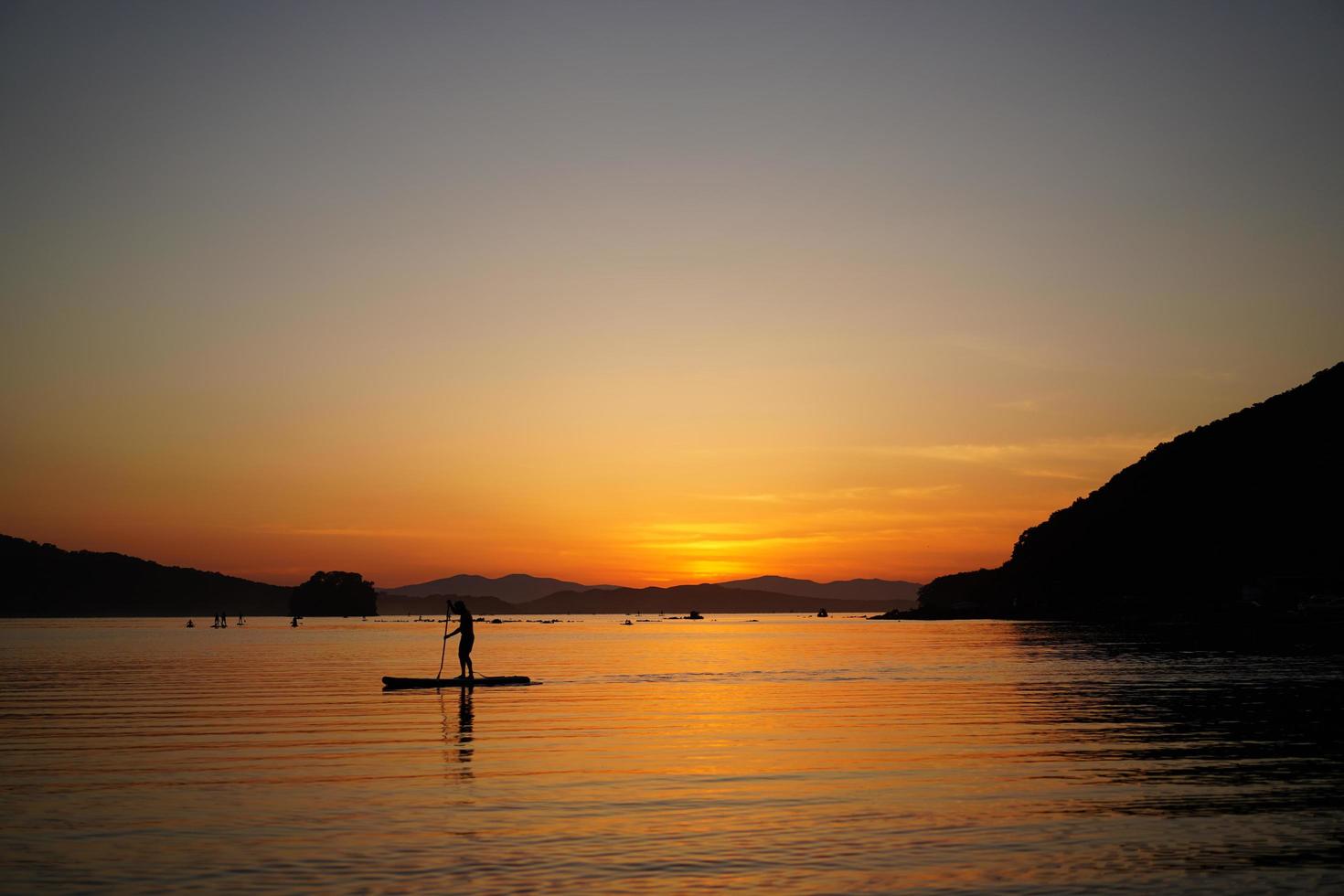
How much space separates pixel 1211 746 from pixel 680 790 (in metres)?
13.5

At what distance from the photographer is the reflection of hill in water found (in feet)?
59.9

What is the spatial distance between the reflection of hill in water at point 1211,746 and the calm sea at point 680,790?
0.42 feet

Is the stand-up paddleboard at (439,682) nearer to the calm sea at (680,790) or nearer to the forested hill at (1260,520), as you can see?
the calm sea at (680,790)

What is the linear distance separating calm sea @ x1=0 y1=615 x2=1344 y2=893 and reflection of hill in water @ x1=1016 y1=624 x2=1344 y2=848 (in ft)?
0.42

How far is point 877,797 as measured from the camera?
20406 millimetres

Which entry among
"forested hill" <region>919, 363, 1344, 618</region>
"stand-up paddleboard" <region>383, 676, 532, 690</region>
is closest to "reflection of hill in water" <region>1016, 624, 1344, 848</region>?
"stand-up paddleboard" <region>383, 676, 532, 690</region>

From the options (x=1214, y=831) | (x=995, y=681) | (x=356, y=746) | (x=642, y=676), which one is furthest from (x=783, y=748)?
(x=642, y=676)

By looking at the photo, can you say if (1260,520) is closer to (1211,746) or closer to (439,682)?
(439,682)

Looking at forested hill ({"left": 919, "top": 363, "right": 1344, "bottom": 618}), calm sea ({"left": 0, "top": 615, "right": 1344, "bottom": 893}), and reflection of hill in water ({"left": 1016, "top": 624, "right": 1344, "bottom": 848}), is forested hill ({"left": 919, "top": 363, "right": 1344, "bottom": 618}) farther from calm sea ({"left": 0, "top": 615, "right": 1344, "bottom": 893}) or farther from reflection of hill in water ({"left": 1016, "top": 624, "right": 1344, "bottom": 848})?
calm sea ({"left": 0, "top": 615, "right": 1344, "bottom": 893})

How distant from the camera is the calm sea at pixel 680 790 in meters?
14.7

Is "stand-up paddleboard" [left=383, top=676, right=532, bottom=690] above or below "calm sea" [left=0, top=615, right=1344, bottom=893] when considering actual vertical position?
above

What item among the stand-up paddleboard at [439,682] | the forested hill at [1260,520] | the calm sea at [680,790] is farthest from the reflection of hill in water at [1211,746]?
the forested hill at [1260,520]

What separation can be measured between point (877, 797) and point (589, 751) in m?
8.51

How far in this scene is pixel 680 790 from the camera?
70.1 ft
